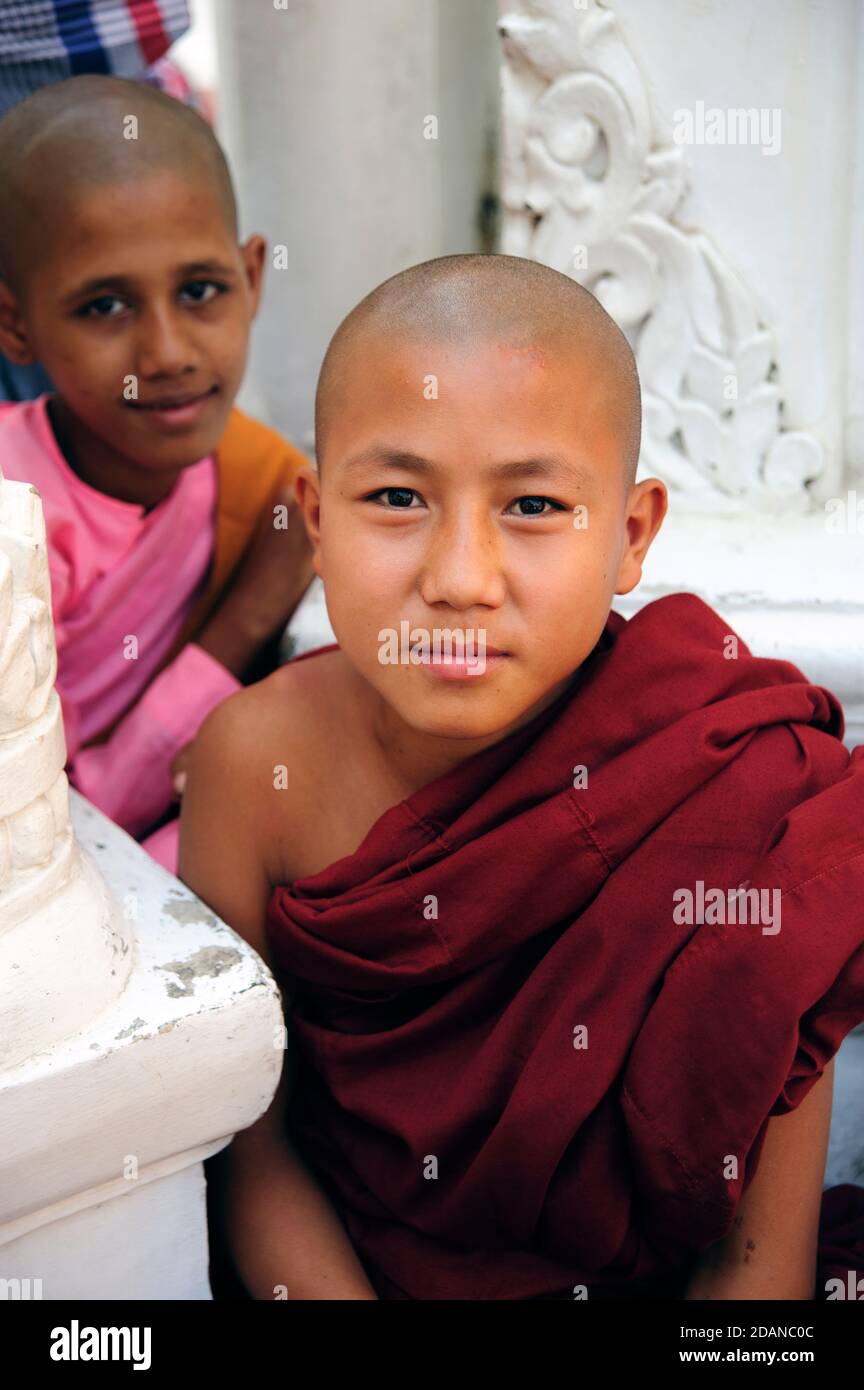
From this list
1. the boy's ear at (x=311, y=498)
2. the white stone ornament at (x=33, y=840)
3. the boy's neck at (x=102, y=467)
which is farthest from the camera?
the boy's neck at (x=102, y=467)

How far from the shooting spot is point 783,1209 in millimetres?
1435

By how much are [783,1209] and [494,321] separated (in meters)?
0.94

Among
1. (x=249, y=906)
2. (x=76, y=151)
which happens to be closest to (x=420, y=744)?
(x=249, y=906)

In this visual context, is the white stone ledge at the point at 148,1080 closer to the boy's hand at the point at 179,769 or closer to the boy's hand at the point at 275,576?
the boy's hand at the point at 179,769

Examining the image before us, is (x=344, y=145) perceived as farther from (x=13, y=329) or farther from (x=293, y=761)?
(x=293, y=761)

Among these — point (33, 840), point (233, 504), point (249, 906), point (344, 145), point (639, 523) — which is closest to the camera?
point (33, 840)

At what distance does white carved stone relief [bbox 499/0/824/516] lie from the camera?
213cm

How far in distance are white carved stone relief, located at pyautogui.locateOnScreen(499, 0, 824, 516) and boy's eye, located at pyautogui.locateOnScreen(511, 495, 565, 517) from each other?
0.96 m

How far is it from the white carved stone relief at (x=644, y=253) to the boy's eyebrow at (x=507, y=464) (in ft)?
3.12

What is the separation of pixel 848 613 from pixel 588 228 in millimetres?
744

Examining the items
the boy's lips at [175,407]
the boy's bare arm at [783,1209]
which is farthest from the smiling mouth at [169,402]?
the boy's bare arm at [783,1209]

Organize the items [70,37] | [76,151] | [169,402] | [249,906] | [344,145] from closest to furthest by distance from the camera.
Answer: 1. [249,906]
2. [76,151]
3. [169,402]
4. [70,37]
5. [344,145]

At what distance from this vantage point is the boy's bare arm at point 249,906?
160 centimetres

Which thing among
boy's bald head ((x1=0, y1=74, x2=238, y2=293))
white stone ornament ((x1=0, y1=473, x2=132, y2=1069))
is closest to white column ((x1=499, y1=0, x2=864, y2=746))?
boy's bald head ((x1=0, y1=74, x2=238, y2=293))
